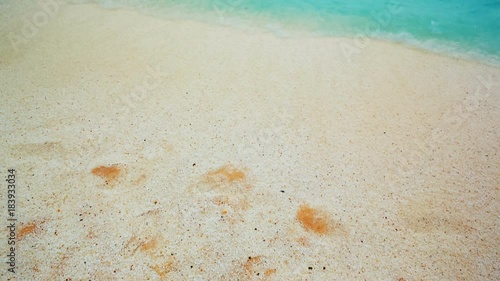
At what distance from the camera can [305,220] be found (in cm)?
382

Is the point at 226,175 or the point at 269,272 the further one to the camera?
the point at 226,175

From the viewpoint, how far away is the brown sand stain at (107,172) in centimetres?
424

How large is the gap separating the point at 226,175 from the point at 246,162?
0.39 meters

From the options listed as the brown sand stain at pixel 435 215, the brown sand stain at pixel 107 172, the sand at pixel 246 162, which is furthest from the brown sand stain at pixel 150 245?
the brown sand stain at pixel 435 215

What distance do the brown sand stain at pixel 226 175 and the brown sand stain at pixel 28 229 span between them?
7.20ft

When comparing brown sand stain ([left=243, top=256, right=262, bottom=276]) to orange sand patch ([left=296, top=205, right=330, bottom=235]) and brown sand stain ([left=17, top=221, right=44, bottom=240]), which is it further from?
brown sand stain ([left=17, top=221, right=44, bottom=240])

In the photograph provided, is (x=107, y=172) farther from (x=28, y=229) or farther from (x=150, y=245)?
(x=150, y=245)

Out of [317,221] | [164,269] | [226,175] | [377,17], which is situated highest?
[377,17]

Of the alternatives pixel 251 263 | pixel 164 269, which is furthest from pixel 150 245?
pixel 251 263

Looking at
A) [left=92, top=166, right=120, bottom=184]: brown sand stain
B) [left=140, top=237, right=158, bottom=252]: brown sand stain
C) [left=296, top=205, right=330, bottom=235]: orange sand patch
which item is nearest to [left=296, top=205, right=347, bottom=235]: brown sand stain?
[left=296, top=205, right=330, bottom=235]: orange sand patch

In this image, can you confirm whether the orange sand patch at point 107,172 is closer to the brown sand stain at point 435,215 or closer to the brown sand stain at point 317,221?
the brown sand stain at point 317,221

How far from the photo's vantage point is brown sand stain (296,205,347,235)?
12.2ft

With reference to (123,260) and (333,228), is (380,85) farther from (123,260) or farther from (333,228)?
(123,260)

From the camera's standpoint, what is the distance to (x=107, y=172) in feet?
14.2
